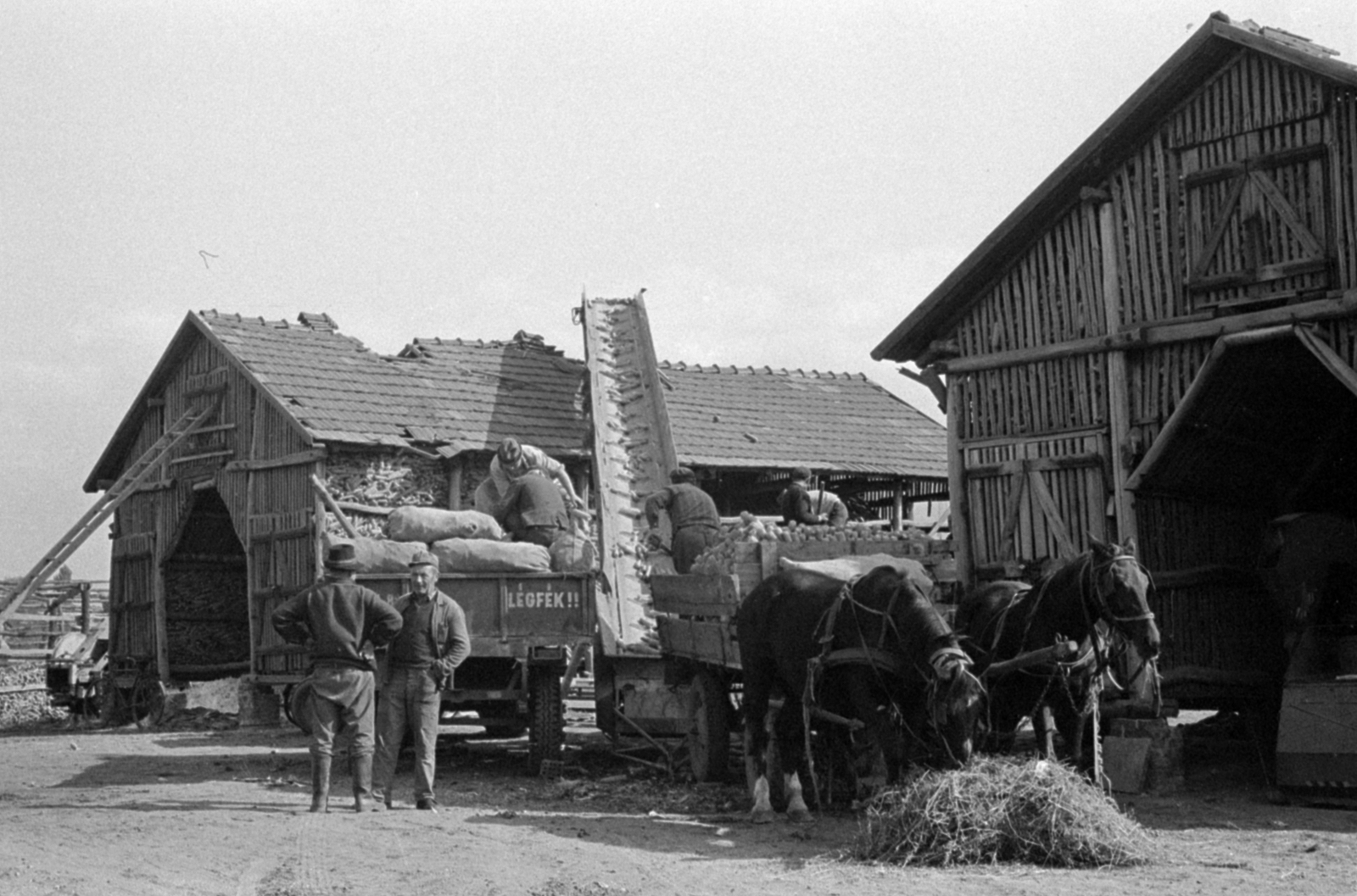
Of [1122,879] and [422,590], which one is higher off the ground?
[422,590]

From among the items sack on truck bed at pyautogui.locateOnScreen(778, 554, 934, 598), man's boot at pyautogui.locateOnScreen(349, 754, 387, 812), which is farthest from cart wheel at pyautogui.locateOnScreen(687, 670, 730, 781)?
man's boot at pyautogui.locateOnScreen(349, 754, 387, 812)

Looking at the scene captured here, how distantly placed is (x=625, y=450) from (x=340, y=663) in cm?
912

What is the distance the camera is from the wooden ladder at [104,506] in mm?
25219

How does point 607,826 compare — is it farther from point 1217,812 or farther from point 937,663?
point 1217,812

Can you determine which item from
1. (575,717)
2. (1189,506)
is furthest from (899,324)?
(575,717)

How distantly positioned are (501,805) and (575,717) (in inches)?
406

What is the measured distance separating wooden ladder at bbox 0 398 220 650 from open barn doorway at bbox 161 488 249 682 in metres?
1.08

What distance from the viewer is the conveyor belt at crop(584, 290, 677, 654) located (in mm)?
16312

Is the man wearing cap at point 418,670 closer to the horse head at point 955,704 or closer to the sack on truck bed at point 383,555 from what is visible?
the sack on truck bed at point 383,555

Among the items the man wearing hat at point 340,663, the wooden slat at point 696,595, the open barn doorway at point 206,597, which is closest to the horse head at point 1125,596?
the wooden slat at point 696,595

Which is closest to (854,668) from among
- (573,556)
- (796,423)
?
(573,556)

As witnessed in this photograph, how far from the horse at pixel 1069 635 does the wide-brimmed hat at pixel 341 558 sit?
493cm

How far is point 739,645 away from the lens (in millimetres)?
12250

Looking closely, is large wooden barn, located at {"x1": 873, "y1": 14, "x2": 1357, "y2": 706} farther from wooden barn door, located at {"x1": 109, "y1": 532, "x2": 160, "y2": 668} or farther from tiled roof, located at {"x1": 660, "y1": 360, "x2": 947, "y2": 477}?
wooden barn door, located at {"x1": 109, "y1": 532, "x2": 160, "y2": 668}
